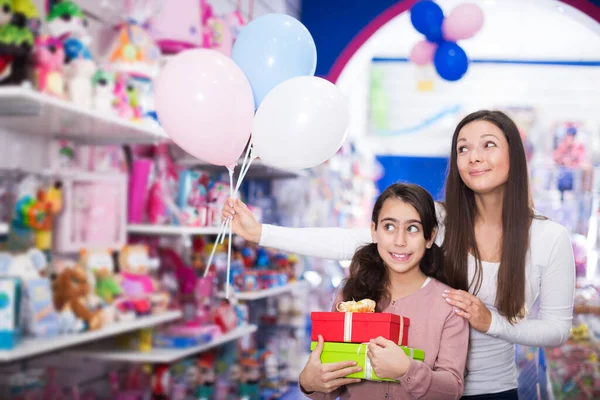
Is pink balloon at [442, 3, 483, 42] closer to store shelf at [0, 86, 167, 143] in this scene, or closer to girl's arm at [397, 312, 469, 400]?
store shelf at [0, 86, 167, 143]

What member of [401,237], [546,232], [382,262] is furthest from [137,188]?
[546,232]

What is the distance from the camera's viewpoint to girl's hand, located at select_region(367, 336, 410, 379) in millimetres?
1546

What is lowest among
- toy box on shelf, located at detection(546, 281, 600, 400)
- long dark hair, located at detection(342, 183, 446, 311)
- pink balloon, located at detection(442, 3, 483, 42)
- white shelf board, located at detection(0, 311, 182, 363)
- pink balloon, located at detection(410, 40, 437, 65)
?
toy box on shelf, located at detection(546, 281, 600, 400)

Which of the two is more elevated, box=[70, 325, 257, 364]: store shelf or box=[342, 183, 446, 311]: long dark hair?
box=[342, 183, 446, 311]: long dark hair

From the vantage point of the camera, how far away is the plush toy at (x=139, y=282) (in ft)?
8.96

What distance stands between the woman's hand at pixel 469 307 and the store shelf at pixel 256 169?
1829 millimetres

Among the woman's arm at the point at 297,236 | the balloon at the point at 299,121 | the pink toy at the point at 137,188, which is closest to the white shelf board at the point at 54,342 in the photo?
the pink toy at the point at 137,188

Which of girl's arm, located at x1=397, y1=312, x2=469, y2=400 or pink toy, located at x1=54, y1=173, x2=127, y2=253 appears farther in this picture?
pink toy, located at x1=54, y1=173, x2=127, y2=253

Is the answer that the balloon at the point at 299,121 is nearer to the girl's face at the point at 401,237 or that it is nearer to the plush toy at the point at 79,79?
the girl's face at the point at 401,237

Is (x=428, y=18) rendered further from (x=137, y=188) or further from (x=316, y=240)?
(x=316, y=240)

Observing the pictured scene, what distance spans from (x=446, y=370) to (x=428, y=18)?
3.56 metres

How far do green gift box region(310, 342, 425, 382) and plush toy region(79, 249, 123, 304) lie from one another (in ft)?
4.04

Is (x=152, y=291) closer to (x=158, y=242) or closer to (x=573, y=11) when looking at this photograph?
(x=158, y=242)

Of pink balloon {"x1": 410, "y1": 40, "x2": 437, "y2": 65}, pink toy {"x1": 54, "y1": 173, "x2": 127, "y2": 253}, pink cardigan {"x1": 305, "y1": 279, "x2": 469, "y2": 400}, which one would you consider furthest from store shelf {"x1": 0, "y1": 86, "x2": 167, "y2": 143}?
pink balloon {"x1": 410, "y1": 40, "x2": 437, "y2": 65}
